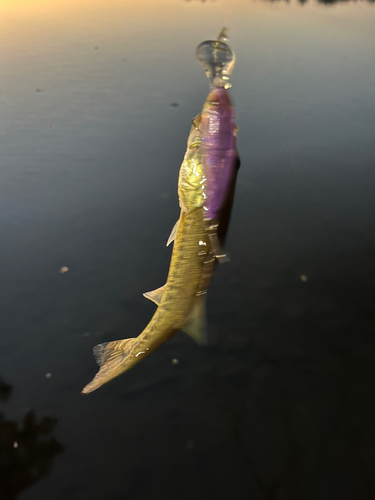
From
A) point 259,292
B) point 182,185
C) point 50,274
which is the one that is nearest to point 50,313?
point 50,274

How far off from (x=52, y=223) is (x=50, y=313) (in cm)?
84

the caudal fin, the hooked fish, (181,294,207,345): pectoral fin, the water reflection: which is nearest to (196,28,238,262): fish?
the hooked fish

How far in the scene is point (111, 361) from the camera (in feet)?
3.18

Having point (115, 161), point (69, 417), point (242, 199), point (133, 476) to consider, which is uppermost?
point (115, 161)

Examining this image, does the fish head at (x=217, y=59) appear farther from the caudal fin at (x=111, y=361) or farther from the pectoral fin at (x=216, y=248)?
the caudal fin at (x=111, y=361)

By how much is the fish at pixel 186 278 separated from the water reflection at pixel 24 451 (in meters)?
0.76

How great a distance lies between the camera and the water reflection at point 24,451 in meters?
1.35

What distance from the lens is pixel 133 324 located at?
1895 millimetres

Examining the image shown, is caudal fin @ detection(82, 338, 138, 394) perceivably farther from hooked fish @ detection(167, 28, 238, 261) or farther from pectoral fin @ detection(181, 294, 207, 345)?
hooked fish @ detection(167, 28, 238, 261)

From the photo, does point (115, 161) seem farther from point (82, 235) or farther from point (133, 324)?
point (133, 324)

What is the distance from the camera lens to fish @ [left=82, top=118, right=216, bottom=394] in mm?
653

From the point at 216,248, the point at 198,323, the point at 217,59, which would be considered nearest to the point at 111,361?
the point at 198,323

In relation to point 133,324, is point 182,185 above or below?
above

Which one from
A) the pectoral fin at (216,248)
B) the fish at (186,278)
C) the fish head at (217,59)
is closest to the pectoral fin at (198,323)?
the fish at (186,278)
